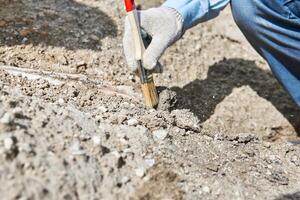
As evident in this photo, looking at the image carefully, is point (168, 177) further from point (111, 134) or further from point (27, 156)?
point (27, 156)

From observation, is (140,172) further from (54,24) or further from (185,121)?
(54,24)

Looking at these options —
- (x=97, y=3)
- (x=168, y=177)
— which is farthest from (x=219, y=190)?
(x=97, y=3)

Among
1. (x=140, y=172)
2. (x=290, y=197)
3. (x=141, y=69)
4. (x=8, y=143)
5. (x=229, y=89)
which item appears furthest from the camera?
(x=229, y=89)

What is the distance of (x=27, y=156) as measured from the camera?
4.35ft

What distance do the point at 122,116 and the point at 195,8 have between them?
2.00ft

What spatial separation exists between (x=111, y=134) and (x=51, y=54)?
0.68m

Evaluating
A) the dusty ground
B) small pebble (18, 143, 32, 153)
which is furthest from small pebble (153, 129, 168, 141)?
small pebble (18, 143, 32, 153)

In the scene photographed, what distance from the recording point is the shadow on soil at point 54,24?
2154 mm

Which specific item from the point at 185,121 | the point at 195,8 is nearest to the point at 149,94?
the point at 185,121

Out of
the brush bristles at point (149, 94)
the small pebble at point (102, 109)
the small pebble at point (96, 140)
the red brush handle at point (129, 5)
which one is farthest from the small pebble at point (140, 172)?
the red brush handle at point (129, 5)

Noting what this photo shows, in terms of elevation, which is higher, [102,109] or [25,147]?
[25,147]

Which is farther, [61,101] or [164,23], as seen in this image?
[164,23]

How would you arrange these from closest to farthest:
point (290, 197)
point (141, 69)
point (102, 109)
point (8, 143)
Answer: point (8, 143) → point (290, 197) → point (102, 109) → point (141, 69)

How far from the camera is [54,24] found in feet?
7.51
